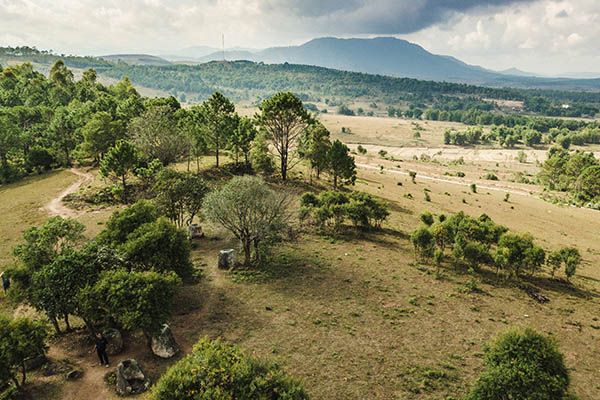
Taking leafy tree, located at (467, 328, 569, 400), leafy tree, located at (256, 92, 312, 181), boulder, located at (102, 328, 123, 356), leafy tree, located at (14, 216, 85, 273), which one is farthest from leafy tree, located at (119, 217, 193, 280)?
leafy tree, located at (256, 92, 312, 181)

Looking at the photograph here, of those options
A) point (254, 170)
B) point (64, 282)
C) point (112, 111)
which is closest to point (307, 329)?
point (64, 282)

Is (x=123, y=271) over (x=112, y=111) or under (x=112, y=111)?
under

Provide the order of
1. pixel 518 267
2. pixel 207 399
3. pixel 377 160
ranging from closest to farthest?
pixel 207 399 → pixel 518 267 → pixel 377 160

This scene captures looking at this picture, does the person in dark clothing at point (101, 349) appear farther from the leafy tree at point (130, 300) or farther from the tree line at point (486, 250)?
the tree line at point (486, 250)

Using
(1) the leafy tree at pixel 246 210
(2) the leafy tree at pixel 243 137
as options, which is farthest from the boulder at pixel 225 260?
(2) the leafy tree at pixel 243 137

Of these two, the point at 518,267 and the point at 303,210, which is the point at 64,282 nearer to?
the point at 303,210

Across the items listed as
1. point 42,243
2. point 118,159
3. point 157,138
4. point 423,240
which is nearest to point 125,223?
point 42,243
